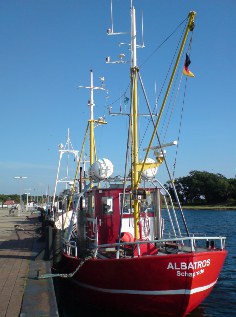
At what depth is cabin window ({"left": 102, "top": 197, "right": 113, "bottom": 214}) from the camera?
1600 centimetres

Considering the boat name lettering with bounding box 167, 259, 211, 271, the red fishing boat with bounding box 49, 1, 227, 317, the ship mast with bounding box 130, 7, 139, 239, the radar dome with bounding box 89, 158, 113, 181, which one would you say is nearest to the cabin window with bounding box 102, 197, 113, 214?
the red fishing boat with bounding box 49, 1, 227, 317

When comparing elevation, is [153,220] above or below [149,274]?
above

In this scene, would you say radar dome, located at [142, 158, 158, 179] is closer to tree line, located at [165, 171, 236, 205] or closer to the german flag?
the german flag

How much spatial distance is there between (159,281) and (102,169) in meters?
5.85

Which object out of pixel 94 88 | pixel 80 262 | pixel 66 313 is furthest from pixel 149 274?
pixel 94 88

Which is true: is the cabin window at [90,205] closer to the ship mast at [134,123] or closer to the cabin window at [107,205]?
the cabin window at [107,205]

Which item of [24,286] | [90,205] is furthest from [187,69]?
[24,286]

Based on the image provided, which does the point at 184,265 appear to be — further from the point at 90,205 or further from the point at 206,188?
the point at 206,188

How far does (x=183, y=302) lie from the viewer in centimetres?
1223

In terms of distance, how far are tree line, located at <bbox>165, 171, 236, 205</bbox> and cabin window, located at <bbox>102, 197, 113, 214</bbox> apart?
4818 inches

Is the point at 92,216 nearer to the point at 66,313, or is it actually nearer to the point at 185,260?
the point at 66,313

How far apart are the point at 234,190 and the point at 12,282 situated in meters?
135

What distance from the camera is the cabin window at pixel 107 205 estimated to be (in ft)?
52.5

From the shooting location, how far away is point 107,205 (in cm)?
1598
